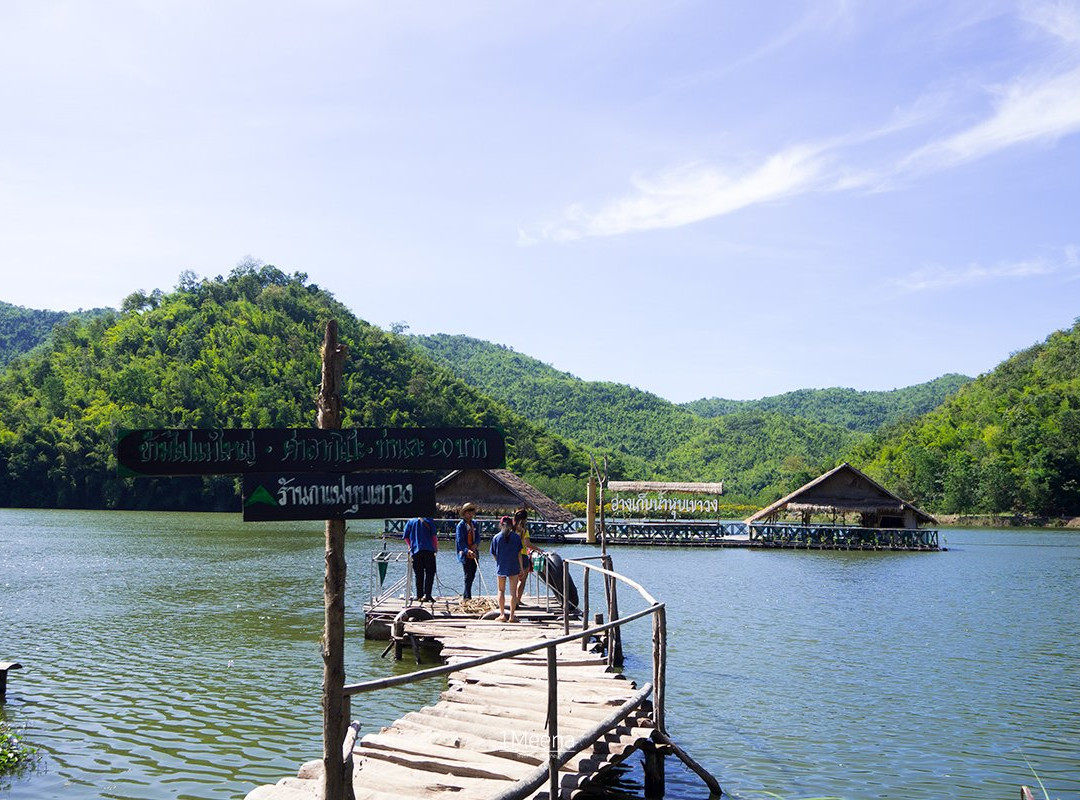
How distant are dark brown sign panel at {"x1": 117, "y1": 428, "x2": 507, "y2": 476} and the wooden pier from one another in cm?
116

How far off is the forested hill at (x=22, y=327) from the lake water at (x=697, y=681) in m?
109

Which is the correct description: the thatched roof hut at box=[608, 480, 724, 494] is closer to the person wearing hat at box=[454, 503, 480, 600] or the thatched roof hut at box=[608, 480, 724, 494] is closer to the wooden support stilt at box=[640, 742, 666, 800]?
the person wearing hat at box=[454, 503, 480, 600]

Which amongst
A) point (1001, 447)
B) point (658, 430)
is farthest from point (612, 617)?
point (658, 430)

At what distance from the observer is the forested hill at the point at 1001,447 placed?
70625mm

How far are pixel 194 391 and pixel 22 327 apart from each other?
57.5 metres

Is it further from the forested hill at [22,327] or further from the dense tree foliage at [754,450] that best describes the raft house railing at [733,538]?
the forested hill at [22,327]

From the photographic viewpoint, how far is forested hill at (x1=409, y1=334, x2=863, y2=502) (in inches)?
4203

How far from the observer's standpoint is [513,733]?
24.7 feet

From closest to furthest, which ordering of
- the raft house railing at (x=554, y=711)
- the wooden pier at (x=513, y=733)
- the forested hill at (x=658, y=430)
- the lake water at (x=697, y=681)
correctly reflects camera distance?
the raft house railing at (x=554, y=711) < the wooden pier at (x=513, y=733) < the lake water at (x=697, y=681) < the forested hill at (x=658, y=430)

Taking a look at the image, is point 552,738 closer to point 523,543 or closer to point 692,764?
point 692,764

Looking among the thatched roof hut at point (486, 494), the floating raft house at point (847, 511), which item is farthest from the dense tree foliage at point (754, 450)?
the thatched roof hut at point (486, 494)

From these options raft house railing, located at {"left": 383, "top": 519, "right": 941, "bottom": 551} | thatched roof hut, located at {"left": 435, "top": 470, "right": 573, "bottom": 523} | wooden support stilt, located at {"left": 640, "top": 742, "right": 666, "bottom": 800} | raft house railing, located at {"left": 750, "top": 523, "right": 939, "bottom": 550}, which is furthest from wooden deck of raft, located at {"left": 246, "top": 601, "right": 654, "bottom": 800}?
raft house railing, located at {"left": 750, "top": 523, "right": 939, "bottom": 550}

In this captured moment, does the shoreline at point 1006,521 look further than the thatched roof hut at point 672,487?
Yes

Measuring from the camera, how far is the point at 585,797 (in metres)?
8.45
